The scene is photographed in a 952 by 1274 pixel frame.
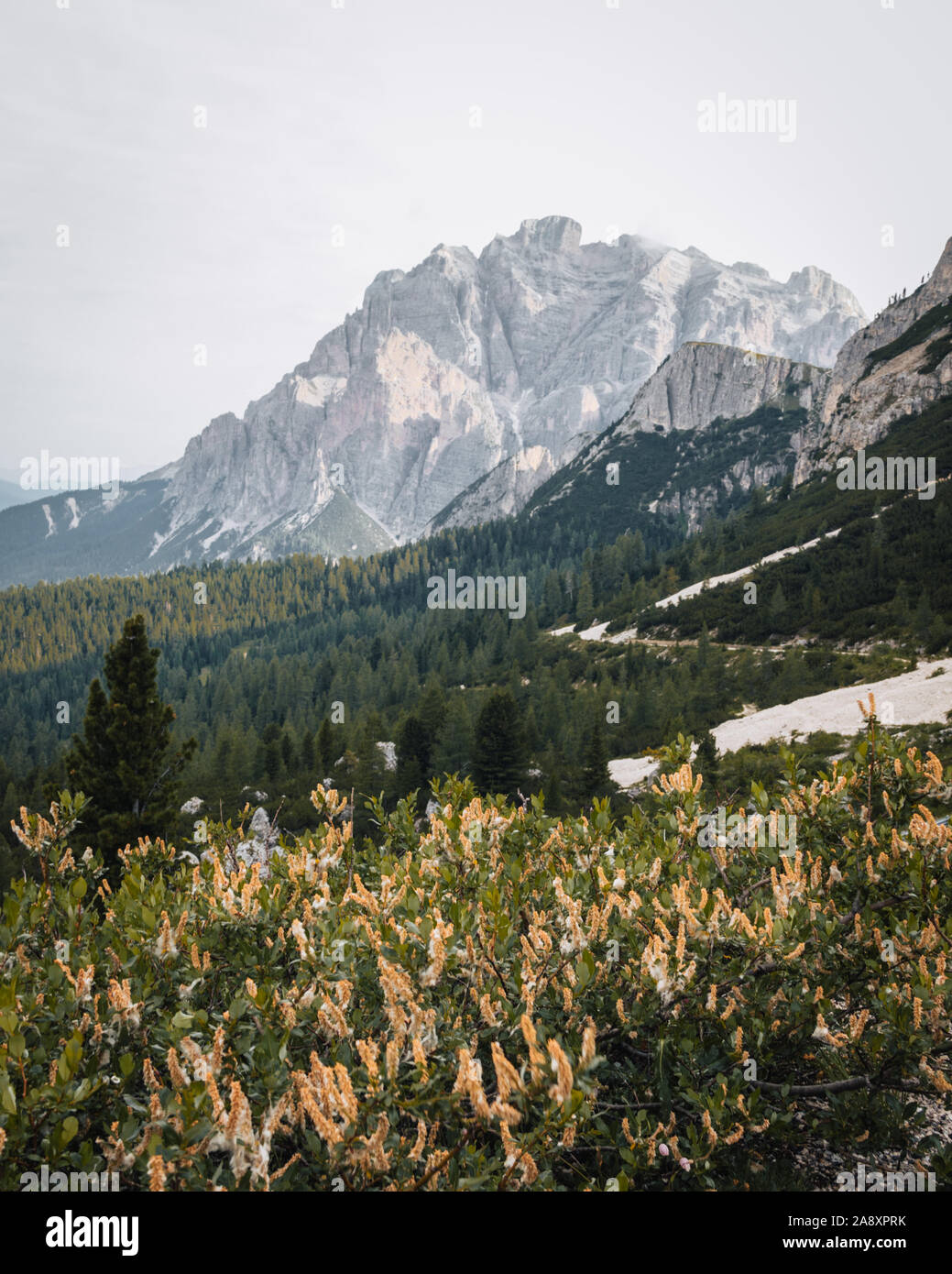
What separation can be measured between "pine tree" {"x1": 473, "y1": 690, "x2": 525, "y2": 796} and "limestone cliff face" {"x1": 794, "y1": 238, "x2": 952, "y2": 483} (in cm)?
11034

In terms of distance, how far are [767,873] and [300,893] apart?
5.23 m

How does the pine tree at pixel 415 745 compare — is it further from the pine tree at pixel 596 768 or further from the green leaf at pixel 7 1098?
the green leaf at pixel 7 1098

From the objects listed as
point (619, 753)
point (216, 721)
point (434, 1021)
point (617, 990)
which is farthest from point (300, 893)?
point (216, 721)

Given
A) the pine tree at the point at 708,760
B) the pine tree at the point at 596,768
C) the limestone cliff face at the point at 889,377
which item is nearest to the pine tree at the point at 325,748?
the pine tree at the point at 596,768

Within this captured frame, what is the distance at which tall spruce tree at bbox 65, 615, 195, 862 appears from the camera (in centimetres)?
2478

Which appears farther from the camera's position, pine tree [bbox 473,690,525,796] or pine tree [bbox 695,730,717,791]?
pine tree [bbox 473,690,525,796]

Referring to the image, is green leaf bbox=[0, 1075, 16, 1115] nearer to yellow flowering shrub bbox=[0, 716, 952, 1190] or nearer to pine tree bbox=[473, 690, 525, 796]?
yellow flowering shrub bbox=[0, 716, 952, 1190]

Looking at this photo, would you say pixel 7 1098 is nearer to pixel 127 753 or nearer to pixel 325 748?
pixel 127 753

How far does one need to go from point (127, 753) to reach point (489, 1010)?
24.8 m

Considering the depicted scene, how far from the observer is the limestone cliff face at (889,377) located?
117 meters

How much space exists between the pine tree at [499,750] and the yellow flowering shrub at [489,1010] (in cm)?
3566

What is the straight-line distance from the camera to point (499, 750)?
43.6 metres

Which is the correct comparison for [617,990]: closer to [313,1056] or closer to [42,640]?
[313,1056]

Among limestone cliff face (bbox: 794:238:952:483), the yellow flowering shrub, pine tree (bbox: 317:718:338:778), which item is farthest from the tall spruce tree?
limestone cliff face (bbox: 794:238:952:483)
